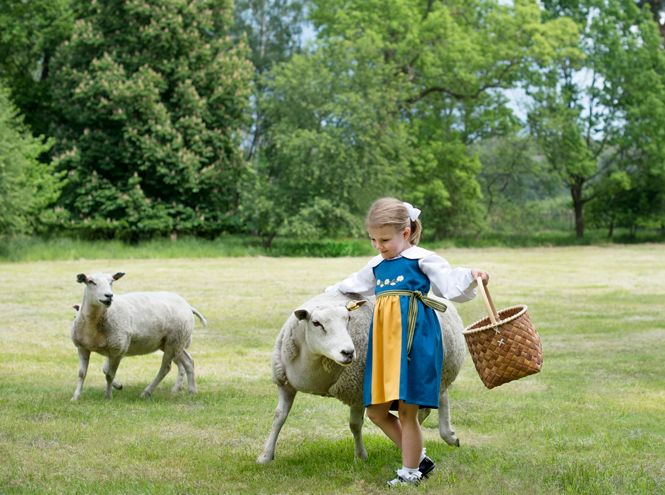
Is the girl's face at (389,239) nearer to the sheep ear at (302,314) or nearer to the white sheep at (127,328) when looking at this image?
the sheep ear at (302,314)

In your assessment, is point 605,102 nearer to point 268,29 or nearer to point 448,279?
point 268,29

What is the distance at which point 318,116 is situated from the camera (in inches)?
1303

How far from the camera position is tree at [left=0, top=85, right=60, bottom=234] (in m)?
23.9

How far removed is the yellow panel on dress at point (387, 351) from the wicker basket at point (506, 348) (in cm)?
53

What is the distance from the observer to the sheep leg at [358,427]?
465cm

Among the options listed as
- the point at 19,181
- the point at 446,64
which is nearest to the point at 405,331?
the point at 19,181

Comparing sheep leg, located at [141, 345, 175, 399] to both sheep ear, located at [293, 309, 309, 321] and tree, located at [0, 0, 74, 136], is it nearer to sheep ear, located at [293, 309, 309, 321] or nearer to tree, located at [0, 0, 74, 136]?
sheep ear, located at [293, 309, 309, 321]

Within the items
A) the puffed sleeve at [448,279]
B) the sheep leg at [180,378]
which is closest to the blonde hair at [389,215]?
the puffed sleeve at [448,279]

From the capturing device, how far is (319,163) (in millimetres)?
31531

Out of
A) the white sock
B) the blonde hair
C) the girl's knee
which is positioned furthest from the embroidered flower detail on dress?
the white sock

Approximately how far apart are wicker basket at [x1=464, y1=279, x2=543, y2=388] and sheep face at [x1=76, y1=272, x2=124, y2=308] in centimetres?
384

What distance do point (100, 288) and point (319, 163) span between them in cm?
2549

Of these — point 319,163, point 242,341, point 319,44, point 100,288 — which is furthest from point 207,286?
point 319,44

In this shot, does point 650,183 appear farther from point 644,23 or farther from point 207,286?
point 207,286
